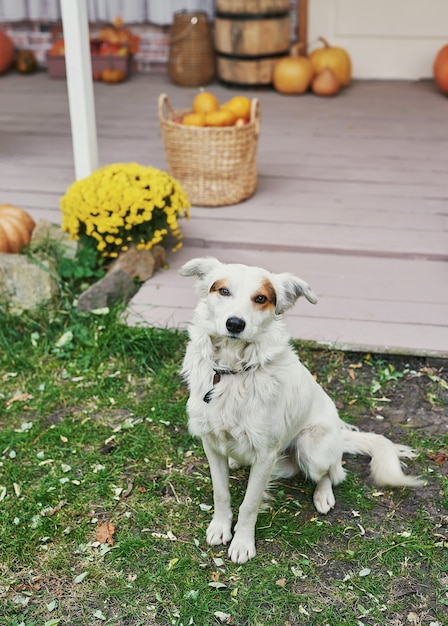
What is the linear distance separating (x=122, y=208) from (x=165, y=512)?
1564 mm

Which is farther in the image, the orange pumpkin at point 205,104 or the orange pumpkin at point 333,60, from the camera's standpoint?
the orange pumpkin at point 333,60

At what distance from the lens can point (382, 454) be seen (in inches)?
95.2

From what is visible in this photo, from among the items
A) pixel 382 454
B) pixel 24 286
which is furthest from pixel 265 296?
pixel 24 286

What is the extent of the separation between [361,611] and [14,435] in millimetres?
1365

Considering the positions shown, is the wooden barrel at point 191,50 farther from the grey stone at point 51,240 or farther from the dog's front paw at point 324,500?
the dog's front paw at point 324,500

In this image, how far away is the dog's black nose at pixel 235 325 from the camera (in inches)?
76.6

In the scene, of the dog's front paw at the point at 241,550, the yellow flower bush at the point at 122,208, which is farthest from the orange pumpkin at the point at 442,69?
the dog's front paw at the point at 241,550

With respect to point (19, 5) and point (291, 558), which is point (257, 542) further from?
point (19, 5)

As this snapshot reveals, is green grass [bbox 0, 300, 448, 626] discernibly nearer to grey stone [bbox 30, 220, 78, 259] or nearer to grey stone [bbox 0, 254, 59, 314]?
grey stone [bbox 0, 254, 59, 314]

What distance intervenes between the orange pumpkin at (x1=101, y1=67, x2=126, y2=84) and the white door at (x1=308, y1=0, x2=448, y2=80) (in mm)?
1666

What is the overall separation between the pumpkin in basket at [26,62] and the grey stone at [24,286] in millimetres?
4055

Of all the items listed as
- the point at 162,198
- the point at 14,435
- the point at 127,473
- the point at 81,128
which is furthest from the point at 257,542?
the point at 81,128

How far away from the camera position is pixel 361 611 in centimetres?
204

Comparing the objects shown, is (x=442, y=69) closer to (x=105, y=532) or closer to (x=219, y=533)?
(x=219, y=533)
